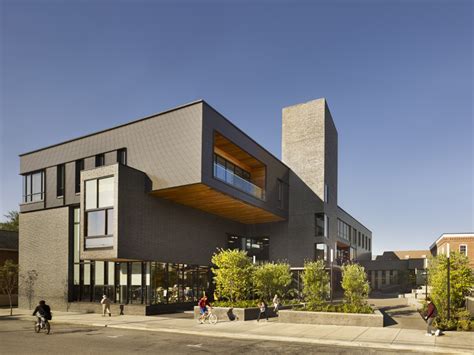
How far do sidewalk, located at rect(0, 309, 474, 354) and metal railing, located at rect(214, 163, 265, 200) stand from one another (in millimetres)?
10492

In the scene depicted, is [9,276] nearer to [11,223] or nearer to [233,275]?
[233,275]

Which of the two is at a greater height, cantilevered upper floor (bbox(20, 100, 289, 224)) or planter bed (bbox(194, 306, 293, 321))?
cantilevered upper floor (bbox(20, 100, 289, 224))

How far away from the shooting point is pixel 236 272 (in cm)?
2747

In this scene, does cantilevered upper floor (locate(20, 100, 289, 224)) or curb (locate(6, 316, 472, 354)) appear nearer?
curb (locate(6, 316, 472, 354))

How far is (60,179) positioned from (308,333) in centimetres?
2555

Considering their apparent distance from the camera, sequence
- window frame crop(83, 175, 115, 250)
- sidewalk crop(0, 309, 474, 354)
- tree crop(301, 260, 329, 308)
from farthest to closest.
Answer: window frame crop(83, 175, 115, 250)
tree crop(301, 260, 329, 308)
sidewalk crop(0, 309, 474, 354)

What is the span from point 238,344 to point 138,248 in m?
13.6

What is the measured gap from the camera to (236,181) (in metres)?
33.4

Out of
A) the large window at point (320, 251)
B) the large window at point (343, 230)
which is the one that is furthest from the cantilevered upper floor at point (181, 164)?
the large window at point (343, 230)

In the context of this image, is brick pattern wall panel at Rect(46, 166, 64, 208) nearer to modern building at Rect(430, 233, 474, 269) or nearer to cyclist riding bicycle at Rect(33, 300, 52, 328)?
cyclist riding bicycle at Rect(33, 300, 52, 328)

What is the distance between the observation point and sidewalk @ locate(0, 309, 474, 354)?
1670 centimetres

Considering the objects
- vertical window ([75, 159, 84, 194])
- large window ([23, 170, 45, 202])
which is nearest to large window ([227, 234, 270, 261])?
vertical window ([75, 159, 84, 194])

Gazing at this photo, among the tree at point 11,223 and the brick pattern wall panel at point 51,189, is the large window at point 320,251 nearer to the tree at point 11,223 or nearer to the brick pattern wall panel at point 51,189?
the brick pattern wall panel at point 51,189

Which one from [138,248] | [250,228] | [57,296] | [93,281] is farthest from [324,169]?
[57,296]
